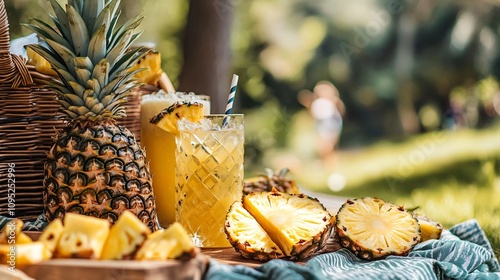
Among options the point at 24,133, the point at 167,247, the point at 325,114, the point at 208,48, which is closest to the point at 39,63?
the point at 24,133

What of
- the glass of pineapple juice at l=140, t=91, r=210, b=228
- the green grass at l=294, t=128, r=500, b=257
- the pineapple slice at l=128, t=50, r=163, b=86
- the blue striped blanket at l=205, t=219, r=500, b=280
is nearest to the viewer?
the blue striped blanket at l=205, t=219, r=500, b=280

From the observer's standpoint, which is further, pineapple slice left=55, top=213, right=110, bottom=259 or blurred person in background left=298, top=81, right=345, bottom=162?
blurred person in background left=298, top=81, right=345, bottom=162

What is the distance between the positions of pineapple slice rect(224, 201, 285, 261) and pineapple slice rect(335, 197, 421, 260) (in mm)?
217

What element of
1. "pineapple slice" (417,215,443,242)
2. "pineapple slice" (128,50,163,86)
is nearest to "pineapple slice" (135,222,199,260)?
"pineapple slice" (417,215,443,242)

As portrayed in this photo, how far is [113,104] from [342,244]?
765 mm

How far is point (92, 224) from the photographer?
1.29 metres

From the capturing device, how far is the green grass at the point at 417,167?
8617 millimetres

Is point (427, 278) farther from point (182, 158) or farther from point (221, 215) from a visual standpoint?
point (182, 158)

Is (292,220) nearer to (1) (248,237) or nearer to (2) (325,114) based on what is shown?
(1) (248,237)

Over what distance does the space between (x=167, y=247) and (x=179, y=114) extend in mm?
725

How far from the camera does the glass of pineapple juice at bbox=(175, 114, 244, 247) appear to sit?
190cm

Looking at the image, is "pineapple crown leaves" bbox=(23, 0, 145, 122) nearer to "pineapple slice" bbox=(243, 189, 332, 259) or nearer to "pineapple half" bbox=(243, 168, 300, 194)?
"pineapple slice" bbox=(243, 189, 332, 259)

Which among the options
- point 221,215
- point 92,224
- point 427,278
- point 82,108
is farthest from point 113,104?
point 427,278

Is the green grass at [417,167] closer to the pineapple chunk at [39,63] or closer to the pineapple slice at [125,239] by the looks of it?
the pineapple chunk at [39,63]
